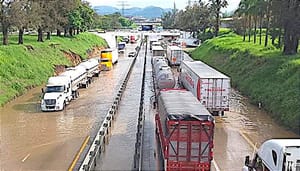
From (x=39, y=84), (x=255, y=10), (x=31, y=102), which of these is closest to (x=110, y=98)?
(x=31, y=102)

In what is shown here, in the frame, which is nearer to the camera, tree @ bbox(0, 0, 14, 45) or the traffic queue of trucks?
the traffic queue of trucks

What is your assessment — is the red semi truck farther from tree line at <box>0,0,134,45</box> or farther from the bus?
the bus

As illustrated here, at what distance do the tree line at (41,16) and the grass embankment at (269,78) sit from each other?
23553mm

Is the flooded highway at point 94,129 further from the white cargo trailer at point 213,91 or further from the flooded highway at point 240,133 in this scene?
the white cargo trailer at point 213,91

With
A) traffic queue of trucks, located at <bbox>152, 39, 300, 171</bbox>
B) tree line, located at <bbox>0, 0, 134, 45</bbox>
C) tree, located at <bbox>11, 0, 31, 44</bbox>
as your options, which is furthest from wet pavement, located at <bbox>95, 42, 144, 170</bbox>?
tree line, located at <bbox>0, 0, 134, 45</bbox>

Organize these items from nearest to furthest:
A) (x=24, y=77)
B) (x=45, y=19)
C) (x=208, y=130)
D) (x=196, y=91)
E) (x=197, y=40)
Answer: (x=208, y=130) < (x=196, y=91) < (x=24, y=77) < (x=45, y=19) < (x=197, y=40)

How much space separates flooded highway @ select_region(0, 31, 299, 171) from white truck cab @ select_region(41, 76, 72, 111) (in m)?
0.59

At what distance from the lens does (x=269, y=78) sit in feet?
119

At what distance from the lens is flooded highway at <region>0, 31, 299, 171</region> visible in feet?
68.3

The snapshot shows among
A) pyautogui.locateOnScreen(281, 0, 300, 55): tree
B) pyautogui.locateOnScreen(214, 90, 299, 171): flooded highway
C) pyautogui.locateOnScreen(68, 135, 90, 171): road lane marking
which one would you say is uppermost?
pyautogui.locateOnScreen(281, 0, 300, 55): tree

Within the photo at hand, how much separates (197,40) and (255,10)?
49.9 m

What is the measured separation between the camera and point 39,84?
4378cm

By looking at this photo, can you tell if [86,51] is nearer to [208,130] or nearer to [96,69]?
[96,69]

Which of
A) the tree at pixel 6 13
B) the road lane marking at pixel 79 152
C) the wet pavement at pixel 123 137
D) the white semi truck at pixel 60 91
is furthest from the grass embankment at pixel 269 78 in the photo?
the tree at pixel 6 13
